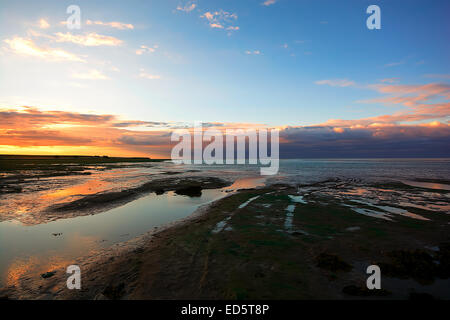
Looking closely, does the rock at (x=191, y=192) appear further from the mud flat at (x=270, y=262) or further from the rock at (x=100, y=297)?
the rock at (x=100, y=297)

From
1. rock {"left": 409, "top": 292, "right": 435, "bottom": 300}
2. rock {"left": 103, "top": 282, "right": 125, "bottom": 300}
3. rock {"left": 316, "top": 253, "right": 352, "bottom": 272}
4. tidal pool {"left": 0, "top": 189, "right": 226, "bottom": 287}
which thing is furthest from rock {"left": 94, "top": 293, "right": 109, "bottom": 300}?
rock {"left": 409, "top": 292, "right": 435, "bottom": 300}

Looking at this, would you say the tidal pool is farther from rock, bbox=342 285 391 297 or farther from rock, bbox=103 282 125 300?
rock, bbox=342 285 391 297

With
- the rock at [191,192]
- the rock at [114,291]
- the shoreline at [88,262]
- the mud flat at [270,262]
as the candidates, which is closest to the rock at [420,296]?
the mud flat at [270,262]

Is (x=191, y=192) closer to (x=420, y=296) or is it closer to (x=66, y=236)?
(x=66, y=236)

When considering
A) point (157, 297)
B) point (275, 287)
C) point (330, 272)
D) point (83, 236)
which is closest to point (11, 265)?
point (83, 236)

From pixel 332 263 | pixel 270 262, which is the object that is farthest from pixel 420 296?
pixel 270 262

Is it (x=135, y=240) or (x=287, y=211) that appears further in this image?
(x=287, y=211)

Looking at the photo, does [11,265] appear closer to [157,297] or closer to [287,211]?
[157,297]

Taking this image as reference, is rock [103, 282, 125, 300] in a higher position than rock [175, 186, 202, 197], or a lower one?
higher
